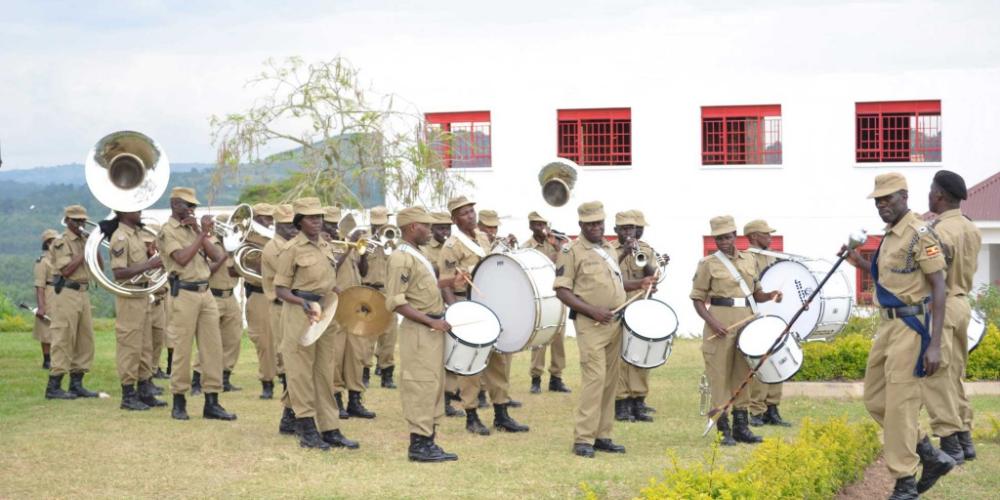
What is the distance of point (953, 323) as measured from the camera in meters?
8.90

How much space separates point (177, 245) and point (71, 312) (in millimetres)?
2732

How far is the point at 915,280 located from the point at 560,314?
365 cm

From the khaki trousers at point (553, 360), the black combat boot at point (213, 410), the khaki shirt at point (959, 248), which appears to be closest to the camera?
the khaki shirt at point (959, 248)

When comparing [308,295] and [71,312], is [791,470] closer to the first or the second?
[308,295]

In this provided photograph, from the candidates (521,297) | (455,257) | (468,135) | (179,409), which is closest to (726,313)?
(521,297)

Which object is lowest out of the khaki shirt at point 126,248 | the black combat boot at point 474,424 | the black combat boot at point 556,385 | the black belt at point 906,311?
the black combat boot at point 556,385

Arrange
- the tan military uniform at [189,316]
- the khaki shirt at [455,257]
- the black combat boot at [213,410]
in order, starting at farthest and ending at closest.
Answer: the black combat boot at [213,410] < the khaki shirt at [455,257] < the tan military uniform at [189,316]

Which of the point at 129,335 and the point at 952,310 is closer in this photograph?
the point at 952,310

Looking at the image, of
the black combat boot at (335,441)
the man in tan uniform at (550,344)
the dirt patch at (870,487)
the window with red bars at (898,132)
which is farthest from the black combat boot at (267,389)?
the window with red bars at (898,132)

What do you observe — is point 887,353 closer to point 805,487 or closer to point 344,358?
point 805,487

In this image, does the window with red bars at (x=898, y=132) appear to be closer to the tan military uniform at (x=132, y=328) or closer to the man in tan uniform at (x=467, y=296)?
the man in tan uniform at (x=467, y=296)

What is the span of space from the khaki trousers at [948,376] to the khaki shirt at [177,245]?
259 inches

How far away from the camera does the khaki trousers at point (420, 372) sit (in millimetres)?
10039

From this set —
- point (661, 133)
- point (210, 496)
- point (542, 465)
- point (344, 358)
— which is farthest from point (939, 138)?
point (210, 496)
